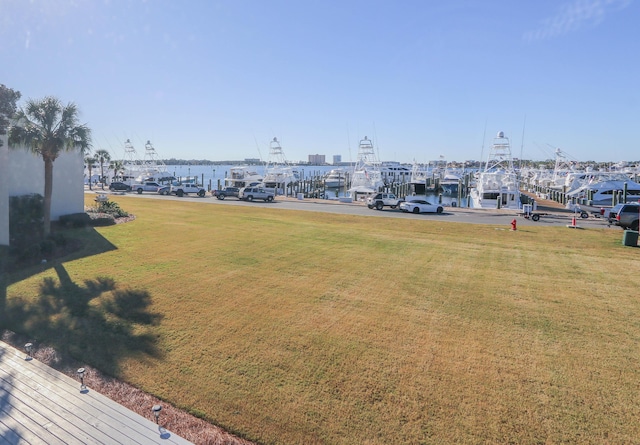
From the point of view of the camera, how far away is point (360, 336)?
8.00 m

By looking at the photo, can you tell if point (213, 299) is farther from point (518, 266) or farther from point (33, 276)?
point (518, 266)

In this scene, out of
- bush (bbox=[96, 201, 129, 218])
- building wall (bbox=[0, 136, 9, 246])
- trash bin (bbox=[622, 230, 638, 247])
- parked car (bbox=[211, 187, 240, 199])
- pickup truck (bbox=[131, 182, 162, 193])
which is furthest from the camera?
pickup truck (bbox=[131, 182, 162, 193])

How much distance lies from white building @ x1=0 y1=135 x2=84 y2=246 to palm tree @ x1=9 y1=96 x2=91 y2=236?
2.48ft

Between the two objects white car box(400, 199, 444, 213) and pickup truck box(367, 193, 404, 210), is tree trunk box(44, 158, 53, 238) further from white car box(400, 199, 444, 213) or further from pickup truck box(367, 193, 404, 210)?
pickup truck box(367, 193, 404, 210)

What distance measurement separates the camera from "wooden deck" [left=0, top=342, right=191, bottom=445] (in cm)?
518

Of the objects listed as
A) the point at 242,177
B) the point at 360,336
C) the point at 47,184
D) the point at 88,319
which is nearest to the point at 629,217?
the point at 360,336

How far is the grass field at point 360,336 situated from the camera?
554cm

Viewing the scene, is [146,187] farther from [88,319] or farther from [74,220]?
[88,319]

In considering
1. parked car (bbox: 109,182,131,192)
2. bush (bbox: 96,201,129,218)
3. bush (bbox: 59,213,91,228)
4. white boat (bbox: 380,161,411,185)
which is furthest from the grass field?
white boat (bbox: 380,161,411,185)

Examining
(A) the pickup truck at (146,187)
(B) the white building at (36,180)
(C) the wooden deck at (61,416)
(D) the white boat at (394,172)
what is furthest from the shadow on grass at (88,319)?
(D) the white boat at (394,172)

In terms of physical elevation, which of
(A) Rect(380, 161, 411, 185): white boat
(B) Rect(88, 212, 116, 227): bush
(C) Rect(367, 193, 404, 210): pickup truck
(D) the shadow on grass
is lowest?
(D) the shadow on grass

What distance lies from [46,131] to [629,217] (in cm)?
3144

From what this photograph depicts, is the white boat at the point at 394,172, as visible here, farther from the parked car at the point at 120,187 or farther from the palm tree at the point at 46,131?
the palm tree at the point at 46,131

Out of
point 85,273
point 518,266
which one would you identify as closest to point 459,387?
point 518,266
